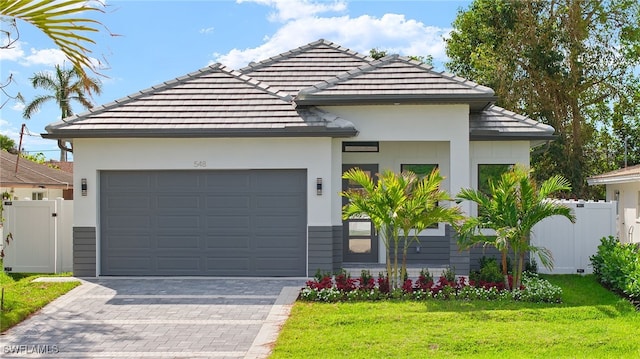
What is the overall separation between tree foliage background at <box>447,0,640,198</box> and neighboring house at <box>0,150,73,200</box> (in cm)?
1838

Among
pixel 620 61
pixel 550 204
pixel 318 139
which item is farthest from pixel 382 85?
pixel 620 61

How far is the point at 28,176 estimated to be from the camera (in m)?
25.0

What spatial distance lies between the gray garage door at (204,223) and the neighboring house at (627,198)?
11.0 m

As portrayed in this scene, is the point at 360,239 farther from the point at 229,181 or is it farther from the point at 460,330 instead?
the point at 460,330

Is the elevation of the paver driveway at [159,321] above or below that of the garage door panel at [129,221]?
below

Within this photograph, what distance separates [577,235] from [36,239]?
11965mm

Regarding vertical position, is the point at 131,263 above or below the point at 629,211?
below

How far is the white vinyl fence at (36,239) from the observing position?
1367 centimetres

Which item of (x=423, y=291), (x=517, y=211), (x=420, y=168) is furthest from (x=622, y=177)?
(x=423, y=291)

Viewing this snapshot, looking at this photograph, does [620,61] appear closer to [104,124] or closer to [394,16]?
[394,16]

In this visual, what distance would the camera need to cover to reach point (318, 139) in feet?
40.8

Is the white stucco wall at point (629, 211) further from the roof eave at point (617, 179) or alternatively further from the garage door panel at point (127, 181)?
the garage door panel at point (127, 181)

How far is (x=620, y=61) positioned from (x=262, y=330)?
24.4 metres

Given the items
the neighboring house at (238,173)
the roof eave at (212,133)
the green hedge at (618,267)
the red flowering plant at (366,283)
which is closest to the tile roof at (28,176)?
the neighboring house at (238,173)
